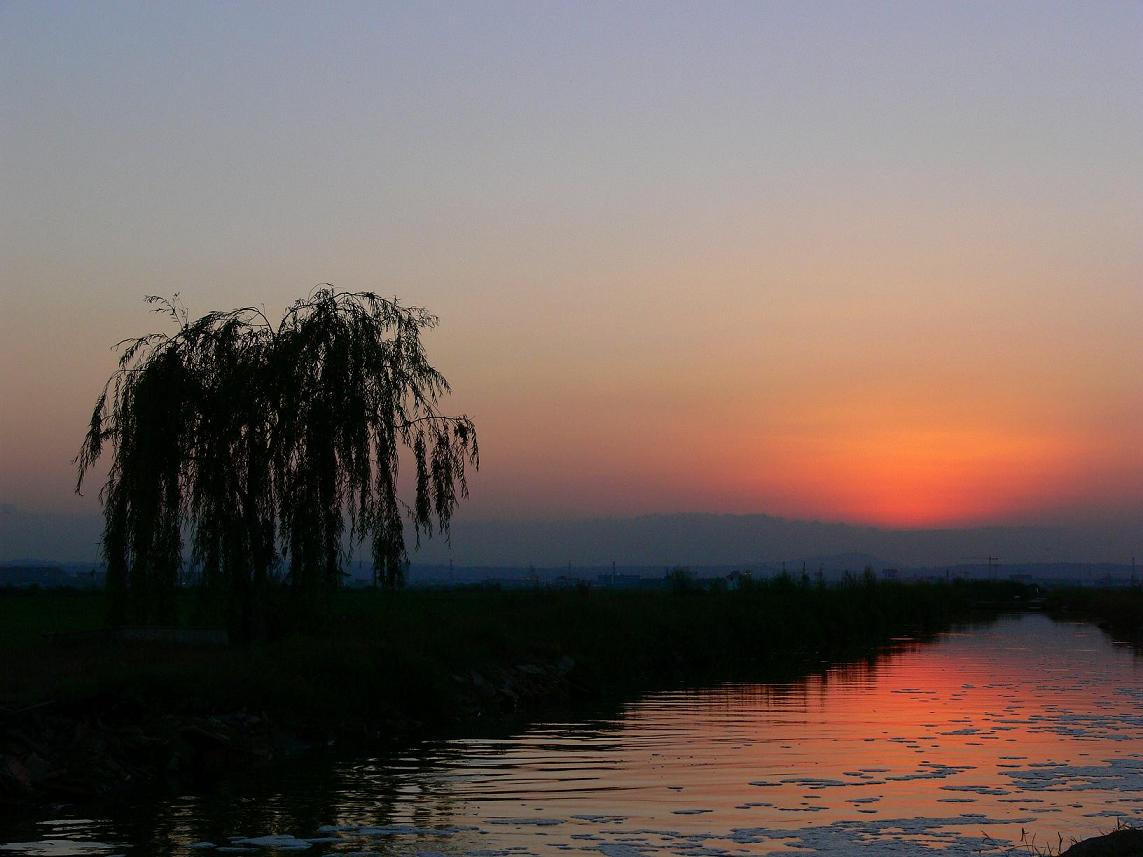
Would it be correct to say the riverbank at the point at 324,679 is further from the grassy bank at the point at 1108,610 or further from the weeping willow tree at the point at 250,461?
the grassy bank at the point at 1108,610

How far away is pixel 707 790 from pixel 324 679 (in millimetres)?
9309

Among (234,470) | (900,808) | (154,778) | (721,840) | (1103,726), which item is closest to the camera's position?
(721,840)

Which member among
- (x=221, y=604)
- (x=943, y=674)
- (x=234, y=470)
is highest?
(x=234, y=470)

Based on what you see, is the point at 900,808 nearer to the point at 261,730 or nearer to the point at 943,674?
the point at 261,730

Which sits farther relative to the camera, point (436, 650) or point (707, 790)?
point (436, 650)

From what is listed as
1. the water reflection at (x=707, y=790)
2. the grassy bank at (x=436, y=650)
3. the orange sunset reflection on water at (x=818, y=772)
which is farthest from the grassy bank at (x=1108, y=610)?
the water reflection at (x=707, y=790)

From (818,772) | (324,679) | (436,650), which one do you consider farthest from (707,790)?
(436,650)

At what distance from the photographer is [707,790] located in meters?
18.4

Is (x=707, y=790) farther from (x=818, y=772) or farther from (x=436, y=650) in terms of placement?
(x=436, y=650)

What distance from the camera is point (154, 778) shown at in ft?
65.1

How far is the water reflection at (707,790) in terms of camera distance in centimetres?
1517

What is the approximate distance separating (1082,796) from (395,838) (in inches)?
358

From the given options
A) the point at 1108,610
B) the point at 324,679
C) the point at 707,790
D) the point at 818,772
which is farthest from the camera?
the point at 1108,610

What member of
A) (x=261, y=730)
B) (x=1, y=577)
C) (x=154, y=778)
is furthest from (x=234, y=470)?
(x=1, y=577)
